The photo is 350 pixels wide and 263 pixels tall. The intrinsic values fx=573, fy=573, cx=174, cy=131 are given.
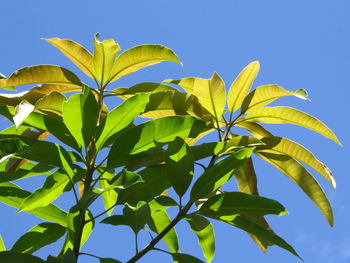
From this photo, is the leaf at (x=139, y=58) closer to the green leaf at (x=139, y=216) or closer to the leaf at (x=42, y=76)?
the leaf at (x=42, y=76)

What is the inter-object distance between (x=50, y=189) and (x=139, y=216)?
0.28 meters

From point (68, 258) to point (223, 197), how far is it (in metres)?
0.47

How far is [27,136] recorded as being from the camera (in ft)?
5.94

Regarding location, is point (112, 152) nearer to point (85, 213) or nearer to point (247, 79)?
point (85, 213)

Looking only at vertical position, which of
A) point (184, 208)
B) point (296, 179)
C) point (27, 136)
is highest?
point (27, 136)

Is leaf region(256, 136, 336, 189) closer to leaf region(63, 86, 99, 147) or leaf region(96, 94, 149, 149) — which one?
leaf region(96, 94, 149, 149)

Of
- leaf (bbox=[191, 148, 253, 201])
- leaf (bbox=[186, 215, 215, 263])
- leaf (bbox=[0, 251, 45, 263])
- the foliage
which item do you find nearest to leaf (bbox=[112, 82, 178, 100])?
the foliage

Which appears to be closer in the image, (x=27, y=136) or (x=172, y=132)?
A: (x=172, y=132)

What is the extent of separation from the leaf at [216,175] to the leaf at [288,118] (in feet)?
1.41

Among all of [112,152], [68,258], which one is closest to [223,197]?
[112,152]

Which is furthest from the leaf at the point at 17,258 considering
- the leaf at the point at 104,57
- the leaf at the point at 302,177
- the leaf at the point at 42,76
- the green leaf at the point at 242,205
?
the leaf at the point at 302,177

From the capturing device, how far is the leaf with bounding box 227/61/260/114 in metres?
2.01

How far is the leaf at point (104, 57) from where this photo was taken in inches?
76.0

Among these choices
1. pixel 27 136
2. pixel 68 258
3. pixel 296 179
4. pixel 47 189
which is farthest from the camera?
pixel 296 179
